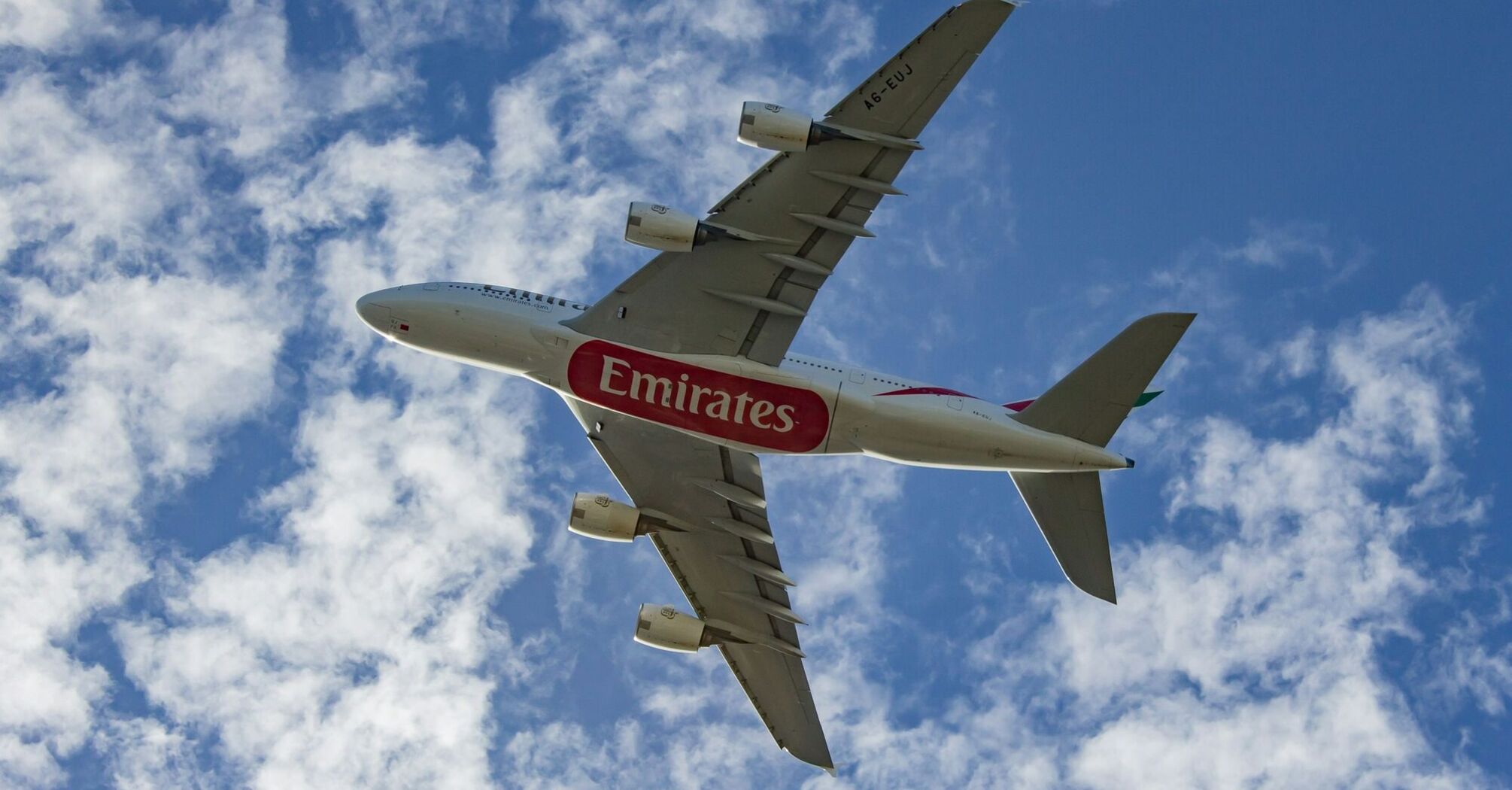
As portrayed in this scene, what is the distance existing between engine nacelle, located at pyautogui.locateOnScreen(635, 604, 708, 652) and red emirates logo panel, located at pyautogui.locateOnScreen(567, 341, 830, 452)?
27.3 ft

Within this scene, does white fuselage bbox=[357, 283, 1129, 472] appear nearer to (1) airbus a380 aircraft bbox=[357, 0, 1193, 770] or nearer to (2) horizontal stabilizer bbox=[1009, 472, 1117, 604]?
(1) airbus a380 aircraft bbox=[357, 0, 1193, 770]

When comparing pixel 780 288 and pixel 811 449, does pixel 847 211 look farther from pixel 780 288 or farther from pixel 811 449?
pixel 811 449

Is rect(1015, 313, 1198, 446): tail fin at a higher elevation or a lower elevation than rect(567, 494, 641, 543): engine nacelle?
higher

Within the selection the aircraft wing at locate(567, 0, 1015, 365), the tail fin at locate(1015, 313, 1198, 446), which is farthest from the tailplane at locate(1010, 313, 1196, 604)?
the aircraft wing at locate(567, 0, 1015, 365)

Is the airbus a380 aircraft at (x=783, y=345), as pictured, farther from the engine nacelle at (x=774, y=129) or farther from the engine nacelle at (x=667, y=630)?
the engine nacelle at (x=667, y=630)

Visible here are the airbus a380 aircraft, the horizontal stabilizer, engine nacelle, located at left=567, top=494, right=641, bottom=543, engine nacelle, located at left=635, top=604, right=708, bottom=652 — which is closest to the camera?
the airbus a380 aircraft

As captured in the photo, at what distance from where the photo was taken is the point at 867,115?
33.9 metres

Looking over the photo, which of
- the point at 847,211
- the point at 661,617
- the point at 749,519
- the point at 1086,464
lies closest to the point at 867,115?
the point at 847,211

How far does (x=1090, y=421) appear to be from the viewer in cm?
3662

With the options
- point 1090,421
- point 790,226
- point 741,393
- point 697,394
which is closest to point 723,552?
point 697,394

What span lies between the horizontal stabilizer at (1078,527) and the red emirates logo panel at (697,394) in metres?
7.34

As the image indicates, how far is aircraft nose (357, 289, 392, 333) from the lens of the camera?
3838 cm

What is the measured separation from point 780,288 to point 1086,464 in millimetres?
10216

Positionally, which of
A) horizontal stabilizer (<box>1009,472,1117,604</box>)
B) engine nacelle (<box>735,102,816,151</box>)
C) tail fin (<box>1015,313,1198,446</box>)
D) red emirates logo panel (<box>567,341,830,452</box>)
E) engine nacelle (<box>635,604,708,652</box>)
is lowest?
engine nacelle (<box>635,604,708,652</box>)
